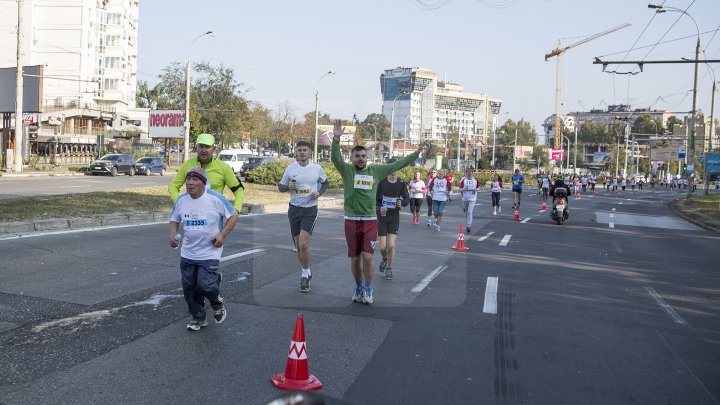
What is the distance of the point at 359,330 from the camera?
674 cm

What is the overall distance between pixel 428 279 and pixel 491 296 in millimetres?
1403

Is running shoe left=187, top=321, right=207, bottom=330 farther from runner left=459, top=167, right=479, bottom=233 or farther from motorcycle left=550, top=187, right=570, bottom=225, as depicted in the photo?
motorcycle left=550, top=187, right=570, bottom=225

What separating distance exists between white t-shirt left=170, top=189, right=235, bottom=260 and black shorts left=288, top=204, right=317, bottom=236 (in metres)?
2.57

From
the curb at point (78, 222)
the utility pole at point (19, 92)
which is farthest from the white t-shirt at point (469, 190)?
the utility pole at point (19, 92)

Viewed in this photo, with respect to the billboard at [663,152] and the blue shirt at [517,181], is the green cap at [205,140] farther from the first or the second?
the billboard at [663,152]

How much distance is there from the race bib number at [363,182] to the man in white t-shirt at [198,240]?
2.12 meters

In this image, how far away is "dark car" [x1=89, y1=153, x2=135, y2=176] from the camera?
139 feet

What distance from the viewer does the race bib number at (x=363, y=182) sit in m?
8.02

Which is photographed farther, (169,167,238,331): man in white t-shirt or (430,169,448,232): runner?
(430,169,448,232): runner

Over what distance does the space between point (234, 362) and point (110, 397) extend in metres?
1.15

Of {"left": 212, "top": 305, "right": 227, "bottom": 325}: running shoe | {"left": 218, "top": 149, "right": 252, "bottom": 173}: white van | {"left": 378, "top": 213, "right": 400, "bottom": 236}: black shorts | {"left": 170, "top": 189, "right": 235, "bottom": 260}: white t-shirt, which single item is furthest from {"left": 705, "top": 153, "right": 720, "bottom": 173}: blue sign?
{"left": 170, "top": 189, "right": 235, "bottom": 260}: white t-shirt

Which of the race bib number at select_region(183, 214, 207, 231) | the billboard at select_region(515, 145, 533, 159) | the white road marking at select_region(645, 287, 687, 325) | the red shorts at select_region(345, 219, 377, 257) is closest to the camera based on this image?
the race bib number at select_region(183, 214, 207, 231)

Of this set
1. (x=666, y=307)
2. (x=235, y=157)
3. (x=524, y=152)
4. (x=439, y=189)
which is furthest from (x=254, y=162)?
(x=524, y=152)

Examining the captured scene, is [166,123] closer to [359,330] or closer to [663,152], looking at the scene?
[359,330]
